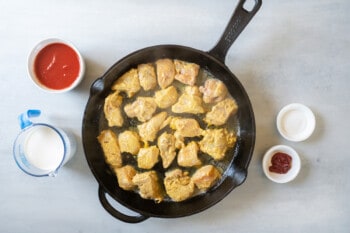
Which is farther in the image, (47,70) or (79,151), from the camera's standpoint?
(79,151)

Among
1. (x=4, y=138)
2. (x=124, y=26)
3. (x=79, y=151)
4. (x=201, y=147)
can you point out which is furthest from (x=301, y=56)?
(x=4, y=138)

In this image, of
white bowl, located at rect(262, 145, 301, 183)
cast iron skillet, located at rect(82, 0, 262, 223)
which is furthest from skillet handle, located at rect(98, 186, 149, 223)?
white bowl, located at rect(262, 145, 301, 183)

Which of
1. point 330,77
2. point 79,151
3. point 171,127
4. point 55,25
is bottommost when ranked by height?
point 79,151

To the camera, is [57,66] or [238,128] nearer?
[57,66]

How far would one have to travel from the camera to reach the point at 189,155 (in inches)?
66.5

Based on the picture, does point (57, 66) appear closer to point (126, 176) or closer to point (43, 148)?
point (43, 148)

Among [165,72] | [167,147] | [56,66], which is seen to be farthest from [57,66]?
[167,147]

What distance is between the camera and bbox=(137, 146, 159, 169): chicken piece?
66.4 inches

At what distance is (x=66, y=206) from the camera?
178cm

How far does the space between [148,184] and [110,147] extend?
0.75ft

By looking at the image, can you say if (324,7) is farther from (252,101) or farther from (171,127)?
(171,127)

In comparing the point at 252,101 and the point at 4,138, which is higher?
the point at 252,101

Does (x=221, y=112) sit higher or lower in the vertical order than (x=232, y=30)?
lower

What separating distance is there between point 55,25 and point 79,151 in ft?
1.89
